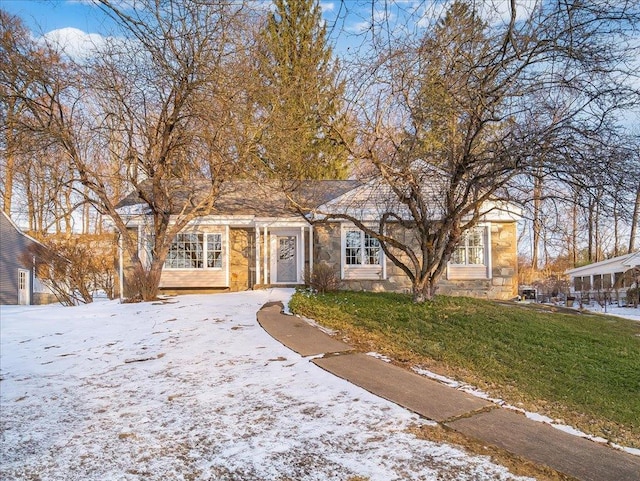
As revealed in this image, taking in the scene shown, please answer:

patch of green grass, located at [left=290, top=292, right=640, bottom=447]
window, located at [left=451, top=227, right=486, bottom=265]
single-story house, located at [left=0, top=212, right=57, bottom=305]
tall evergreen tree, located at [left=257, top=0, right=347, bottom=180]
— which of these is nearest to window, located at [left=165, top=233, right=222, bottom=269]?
tall evergreen tree, located at [left=257, top=0, right=347, bottom=180]

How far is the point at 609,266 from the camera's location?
2194 centimetres

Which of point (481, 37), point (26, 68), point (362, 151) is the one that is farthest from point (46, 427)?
point (26, 68)

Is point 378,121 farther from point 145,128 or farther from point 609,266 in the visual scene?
point 609,266

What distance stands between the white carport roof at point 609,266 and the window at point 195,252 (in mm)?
15305

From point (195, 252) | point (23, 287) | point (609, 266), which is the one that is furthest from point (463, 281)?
point (23, 287)

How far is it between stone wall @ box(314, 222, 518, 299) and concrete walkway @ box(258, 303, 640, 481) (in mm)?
8961

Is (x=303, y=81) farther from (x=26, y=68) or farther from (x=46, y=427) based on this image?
(x=46, y=427)

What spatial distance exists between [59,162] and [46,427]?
9.85 metres

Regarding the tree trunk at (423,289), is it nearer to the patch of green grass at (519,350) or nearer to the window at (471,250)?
the patch of green grass at (519,350)

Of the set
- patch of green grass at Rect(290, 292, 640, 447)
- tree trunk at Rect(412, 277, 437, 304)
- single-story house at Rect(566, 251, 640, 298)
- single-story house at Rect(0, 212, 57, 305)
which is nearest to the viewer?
patch of green grass at Rect(290, 292, 640, 447)

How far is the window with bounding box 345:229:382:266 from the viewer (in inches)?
584

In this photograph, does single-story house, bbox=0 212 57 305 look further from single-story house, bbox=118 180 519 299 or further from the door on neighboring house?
single-story house, bbox=118 180 519 299

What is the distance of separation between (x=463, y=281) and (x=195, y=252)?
8844 mm

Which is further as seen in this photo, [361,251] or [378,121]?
[361,251]
